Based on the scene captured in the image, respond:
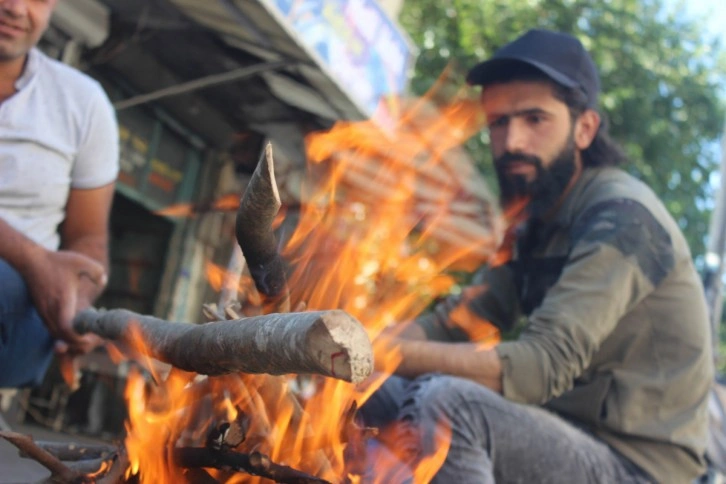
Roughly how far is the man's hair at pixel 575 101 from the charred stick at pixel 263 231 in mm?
1901

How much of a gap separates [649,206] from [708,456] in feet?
4.69

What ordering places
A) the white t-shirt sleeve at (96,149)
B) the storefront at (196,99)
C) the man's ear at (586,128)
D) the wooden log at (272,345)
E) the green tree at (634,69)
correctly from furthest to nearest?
the green tree at (634,69)
the storefront at (196,99)
the man's ear at (586,128)
the white t-shirt sleeve at (96,149)
the wooden log at (272,345)

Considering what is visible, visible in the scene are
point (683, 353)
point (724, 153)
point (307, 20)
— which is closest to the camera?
point (683, 353)

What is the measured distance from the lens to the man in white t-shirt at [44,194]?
2.73 m

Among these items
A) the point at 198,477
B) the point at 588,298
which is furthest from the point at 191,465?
the point at 588,298

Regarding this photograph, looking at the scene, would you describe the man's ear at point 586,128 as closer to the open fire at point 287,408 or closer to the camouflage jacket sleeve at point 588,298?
the camouflage jacket sleeve at point 588,298

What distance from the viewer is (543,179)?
3268 millimetres

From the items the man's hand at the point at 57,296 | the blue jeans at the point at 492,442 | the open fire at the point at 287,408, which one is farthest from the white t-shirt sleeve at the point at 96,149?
the blue jeans at the point at 492,442

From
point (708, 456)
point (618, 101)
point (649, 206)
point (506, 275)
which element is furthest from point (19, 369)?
point (618, 101)

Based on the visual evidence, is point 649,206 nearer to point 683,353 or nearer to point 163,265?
point 683,353

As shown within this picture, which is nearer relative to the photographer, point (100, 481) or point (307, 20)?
point (100, 481)

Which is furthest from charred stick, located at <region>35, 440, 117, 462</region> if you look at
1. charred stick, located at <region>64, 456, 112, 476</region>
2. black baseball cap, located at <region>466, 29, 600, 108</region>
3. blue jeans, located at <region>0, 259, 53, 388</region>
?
black baseball cap, located at <region>466, 29, 600, 108</region>

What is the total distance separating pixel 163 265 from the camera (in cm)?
942

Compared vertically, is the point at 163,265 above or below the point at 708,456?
below
